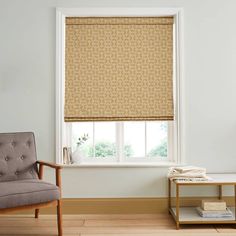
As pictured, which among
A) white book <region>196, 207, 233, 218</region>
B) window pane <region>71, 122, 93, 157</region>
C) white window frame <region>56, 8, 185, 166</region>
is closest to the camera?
white book <region>196, 207, 233, 218</region>

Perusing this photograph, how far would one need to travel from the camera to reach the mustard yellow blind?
13.5ft

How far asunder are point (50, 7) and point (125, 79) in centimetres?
108

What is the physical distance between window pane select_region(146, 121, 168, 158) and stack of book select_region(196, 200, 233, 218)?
2.64ft

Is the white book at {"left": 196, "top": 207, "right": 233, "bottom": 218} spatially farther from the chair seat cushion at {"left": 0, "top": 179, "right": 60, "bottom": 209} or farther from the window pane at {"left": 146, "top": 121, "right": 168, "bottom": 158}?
the chair seat cushion at {"left": 0, "top": 179, "right": 60, "bottom": 209}

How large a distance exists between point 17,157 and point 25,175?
0.61ft

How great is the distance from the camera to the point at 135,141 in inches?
170

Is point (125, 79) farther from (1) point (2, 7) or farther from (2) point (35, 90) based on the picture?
(1) point (2, 7)

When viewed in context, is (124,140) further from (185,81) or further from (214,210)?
(214,210)

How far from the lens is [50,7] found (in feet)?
13.4

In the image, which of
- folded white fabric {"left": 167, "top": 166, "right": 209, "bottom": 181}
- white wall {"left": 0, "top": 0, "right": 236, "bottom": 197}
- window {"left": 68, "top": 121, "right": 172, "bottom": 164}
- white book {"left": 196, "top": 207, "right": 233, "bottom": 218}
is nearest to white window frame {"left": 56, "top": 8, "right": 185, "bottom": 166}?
white wall {"left": 0, "top": 0, "right": 236, "bottom": 197}

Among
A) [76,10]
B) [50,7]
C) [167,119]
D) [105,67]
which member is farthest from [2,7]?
[167,119]

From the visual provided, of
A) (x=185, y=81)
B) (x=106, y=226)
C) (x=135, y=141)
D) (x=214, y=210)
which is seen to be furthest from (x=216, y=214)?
(x=185, y=81)

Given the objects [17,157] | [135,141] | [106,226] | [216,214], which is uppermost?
[135,141]

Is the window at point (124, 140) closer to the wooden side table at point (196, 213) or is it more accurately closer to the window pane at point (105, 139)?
the window pane at point (105, 139)
